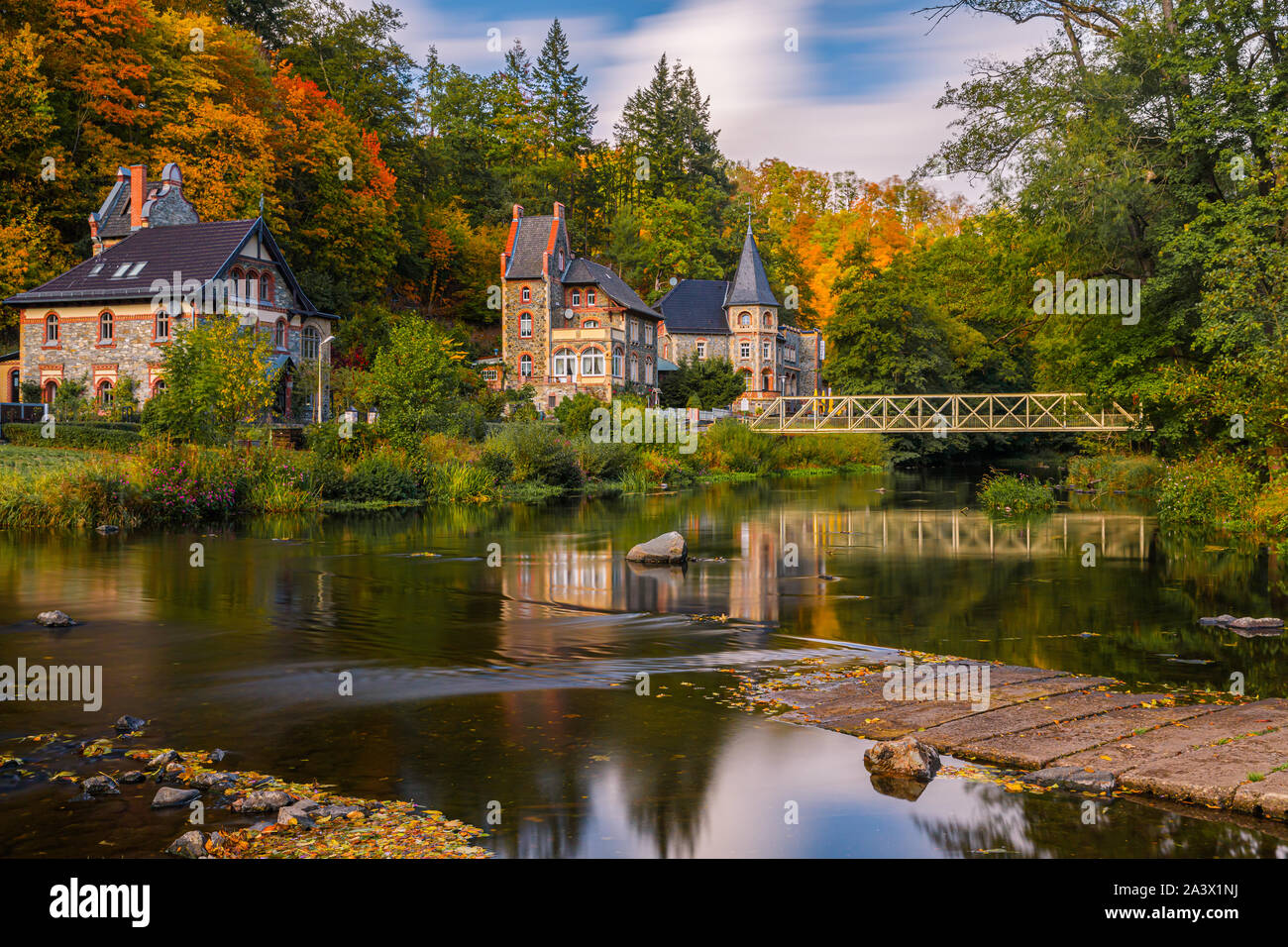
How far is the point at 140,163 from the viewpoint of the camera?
57.4 metres

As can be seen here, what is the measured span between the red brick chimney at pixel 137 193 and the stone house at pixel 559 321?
2599 centimetres

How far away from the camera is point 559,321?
7650 cm

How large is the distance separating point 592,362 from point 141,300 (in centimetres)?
3094

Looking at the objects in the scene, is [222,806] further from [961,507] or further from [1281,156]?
[961,507]

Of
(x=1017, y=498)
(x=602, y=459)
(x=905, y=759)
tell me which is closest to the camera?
(x=905, y=759)

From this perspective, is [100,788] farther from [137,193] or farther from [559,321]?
[559,321]

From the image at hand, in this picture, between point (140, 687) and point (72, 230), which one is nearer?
point (140, 687)

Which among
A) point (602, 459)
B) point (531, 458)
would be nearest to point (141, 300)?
point (531, 458)

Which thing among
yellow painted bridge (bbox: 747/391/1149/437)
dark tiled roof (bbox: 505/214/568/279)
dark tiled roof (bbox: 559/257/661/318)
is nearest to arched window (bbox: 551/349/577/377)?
dark tiled roof (bbox: 559/257/661/318)

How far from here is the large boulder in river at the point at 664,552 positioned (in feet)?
74.2

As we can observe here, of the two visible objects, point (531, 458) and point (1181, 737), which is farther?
point (531, 458)

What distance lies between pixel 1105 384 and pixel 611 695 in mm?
32770
